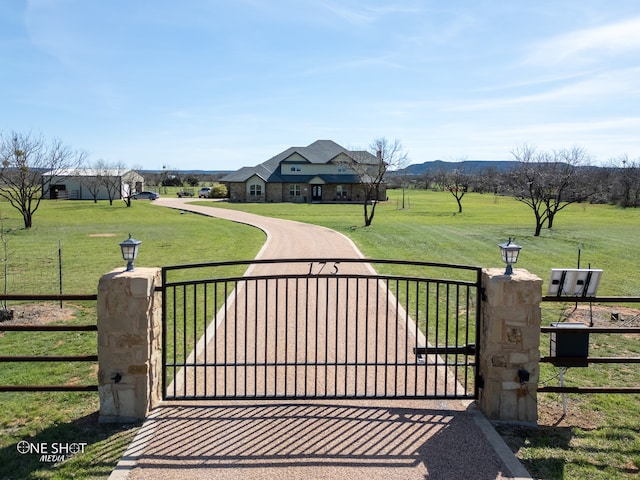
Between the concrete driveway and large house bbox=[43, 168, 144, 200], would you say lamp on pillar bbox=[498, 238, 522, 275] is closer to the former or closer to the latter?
the concrete driveway

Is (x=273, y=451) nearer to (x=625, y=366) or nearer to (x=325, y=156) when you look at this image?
(x=625, y=366)

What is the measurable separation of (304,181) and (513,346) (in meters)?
59.6

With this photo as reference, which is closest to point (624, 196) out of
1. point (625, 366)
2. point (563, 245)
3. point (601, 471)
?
point (563, 245)

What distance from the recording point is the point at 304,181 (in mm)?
64750

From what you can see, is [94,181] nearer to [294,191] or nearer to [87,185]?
[87,185]

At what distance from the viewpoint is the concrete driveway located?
190 inches

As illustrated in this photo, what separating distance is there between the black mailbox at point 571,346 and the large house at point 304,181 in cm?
5773

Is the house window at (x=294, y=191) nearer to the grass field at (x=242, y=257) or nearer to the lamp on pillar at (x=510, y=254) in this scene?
the grass field at (x=242, y=257)

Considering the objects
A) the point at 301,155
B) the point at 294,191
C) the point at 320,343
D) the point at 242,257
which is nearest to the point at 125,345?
the point at 320,343

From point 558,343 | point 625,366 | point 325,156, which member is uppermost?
point 325,156

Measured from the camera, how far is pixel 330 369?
749 centimetres

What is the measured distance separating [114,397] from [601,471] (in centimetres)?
482

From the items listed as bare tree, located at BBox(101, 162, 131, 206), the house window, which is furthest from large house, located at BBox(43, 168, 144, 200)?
the house window

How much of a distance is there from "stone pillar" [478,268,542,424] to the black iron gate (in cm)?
36
